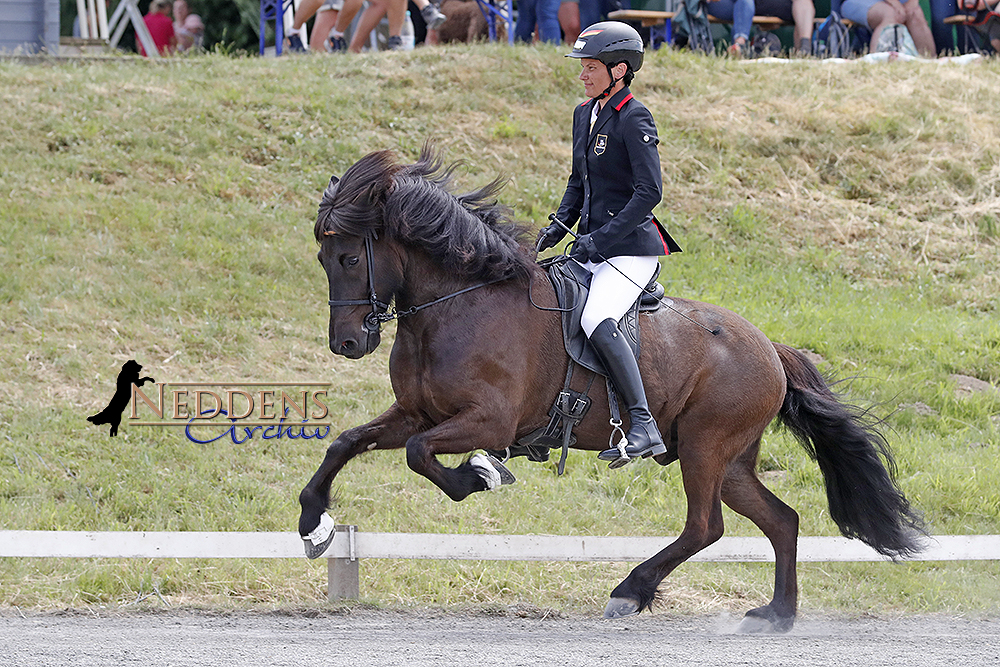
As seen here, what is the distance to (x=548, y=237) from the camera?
5594 millimetres

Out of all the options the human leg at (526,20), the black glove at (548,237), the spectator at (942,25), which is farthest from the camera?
the spectator at (942,25)

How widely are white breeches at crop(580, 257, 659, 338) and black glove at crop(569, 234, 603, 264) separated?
74 mm

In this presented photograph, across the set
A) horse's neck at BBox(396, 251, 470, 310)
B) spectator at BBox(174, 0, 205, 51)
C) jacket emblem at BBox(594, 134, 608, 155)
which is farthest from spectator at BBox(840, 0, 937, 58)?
horse's neck at BBox(396, 251, 470, 310)

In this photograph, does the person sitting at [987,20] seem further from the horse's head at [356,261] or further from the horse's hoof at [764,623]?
the horse's head at [356,261]

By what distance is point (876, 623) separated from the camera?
6344 millimetres

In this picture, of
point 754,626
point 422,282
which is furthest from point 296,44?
point 754,626

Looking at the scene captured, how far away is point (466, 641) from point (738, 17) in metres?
12.0

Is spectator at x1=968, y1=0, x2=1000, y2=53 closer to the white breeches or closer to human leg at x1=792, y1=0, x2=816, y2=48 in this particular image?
human leg at x1=792, y1=0, x2=816, y2=48

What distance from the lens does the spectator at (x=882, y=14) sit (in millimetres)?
15320

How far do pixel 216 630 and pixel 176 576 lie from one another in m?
0.97

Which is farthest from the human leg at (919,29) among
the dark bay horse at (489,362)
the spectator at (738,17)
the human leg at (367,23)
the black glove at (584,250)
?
the black glove at (584,250)

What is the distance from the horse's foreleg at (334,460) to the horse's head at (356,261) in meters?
0.45

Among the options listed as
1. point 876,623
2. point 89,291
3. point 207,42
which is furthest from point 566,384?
point 207,42

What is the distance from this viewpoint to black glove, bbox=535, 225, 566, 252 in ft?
18.1
